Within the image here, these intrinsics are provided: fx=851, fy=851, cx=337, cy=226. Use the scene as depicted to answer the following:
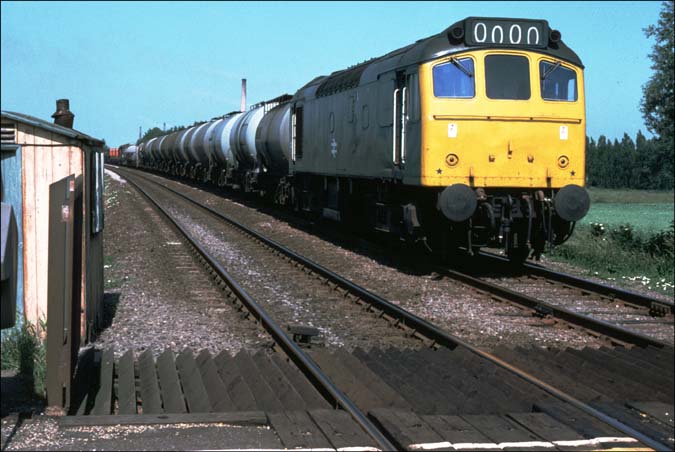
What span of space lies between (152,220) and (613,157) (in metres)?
93.2

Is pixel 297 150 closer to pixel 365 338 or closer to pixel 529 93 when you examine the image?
pixel 529 93

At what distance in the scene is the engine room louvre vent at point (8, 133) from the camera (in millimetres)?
7142

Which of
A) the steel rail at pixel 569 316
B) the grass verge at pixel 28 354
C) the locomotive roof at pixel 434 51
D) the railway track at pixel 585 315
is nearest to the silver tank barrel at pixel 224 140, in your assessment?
the locomotive roof at pixel 434 51

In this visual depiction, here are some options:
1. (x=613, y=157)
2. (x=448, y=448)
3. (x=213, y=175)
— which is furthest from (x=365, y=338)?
(x=613, y=157)

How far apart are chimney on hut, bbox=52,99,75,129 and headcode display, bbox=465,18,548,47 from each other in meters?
5.74

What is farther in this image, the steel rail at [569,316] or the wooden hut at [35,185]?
the steel rail at [569,316]

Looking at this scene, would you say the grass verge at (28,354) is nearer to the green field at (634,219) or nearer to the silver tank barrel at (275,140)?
the silver tank barrel at (275,140)

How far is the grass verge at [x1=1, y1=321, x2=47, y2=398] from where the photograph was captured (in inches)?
242

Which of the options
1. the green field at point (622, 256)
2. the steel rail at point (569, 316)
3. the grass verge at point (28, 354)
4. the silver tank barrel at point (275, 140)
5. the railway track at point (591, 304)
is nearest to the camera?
the grass verge at point (28, 354)

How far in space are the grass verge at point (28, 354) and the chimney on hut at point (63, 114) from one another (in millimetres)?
3304

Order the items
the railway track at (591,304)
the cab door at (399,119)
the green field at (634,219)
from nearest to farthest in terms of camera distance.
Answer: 1. the railway track at (591,304)
2. the cab door at (399,119)
3. the green field at (634,219)

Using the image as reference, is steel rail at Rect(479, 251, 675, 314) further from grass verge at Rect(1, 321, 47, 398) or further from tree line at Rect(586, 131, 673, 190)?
tree line at Rect(586, 131, 673, 190)

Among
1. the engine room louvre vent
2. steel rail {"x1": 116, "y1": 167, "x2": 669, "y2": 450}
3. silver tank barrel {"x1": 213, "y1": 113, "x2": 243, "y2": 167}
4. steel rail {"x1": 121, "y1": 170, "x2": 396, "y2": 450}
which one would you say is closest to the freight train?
steel rail {"x1": 116, "y1": 167, "x2": 669, "y2": 450}

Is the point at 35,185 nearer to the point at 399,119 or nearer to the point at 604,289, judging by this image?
the point at 399,119
